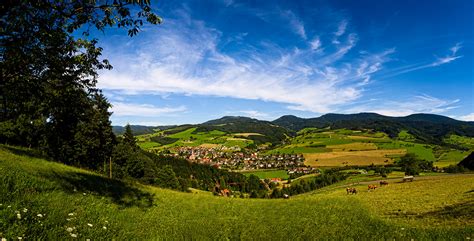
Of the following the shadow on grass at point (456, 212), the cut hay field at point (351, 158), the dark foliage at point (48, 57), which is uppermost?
the dark foliage at point (48, 57)

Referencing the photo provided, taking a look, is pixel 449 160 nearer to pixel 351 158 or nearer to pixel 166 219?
pixel 351 158

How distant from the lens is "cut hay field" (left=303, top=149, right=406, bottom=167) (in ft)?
495

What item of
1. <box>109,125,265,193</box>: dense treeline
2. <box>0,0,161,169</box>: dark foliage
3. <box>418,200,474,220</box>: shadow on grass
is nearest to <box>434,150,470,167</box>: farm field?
<box>109,125,265,193</box>: dense treeline

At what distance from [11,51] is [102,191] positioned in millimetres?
7796

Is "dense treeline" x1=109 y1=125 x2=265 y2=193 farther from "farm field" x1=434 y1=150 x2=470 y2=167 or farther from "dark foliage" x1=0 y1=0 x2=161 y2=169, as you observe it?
"farm field" x1=434 y1=150 x2=470 y2=167

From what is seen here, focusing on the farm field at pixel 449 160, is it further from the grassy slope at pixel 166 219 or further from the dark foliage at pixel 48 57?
the dark foliage at pixel 48 57

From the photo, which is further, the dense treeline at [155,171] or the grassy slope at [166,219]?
the dense treeline at [155,171]

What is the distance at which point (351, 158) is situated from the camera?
16238cm

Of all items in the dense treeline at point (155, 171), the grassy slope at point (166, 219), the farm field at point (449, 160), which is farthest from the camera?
the farm field at point (449, 160)

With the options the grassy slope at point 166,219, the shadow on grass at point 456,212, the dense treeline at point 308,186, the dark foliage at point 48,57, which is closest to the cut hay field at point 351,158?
the dense treeline at point 308,186

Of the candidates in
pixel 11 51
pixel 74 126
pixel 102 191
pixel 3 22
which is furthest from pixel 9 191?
pixel 74 126

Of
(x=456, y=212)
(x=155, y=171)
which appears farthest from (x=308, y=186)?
(x=456, y=212)

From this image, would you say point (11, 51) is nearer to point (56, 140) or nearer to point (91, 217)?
point (91, 217)

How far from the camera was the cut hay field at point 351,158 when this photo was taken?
15100cm
